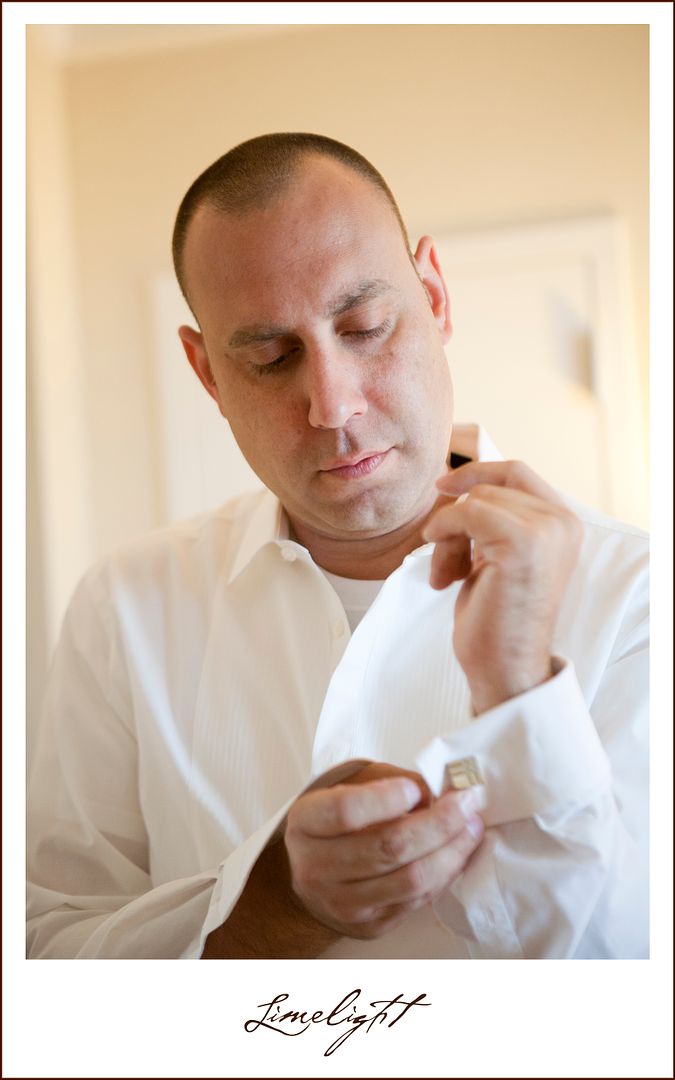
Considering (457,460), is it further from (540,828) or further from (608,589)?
(540,828)

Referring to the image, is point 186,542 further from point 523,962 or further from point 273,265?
point 523,962

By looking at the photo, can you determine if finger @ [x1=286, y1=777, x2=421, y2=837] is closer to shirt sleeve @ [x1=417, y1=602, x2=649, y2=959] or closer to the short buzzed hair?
shirt sleeve @ [x1=417, y1=602, x2=649, y2=959]

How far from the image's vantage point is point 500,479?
55cm

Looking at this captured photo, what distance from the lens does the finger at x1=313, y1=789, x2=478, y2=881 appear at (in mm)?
521

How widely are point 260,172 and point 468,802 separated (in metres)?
0.43

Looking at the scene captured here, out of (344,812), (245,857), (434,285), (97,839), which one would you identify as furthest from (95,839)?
(434,285)

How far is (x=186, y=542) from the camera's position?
789 mm

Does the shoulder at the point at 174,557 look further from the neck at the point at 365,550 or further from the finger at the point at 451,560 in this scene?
the finger at the point at 451,560

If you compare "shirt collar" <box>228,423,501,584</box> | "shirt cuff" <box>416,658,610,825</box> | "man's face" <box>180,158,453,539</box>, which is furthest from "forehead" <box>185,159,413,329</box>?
"shirt cuff" <box>416,658,610,825</box>

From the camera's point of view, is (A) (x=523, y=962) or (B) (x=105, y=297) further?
(B) (x=105, y=297)

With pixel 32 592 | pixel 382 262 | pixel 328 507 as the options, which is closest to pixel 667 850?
pixel 328 507

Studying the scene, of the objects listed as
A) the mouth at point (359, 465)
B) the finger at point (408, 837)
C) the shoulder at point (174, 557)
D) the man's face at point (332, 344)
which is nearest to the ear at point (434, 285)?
the man's face at point (332, 344)

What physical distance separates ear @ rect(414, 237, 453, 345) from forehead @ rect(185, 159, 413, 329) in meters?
0.03

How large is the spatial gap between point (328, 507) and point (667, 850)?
1.05 ft
